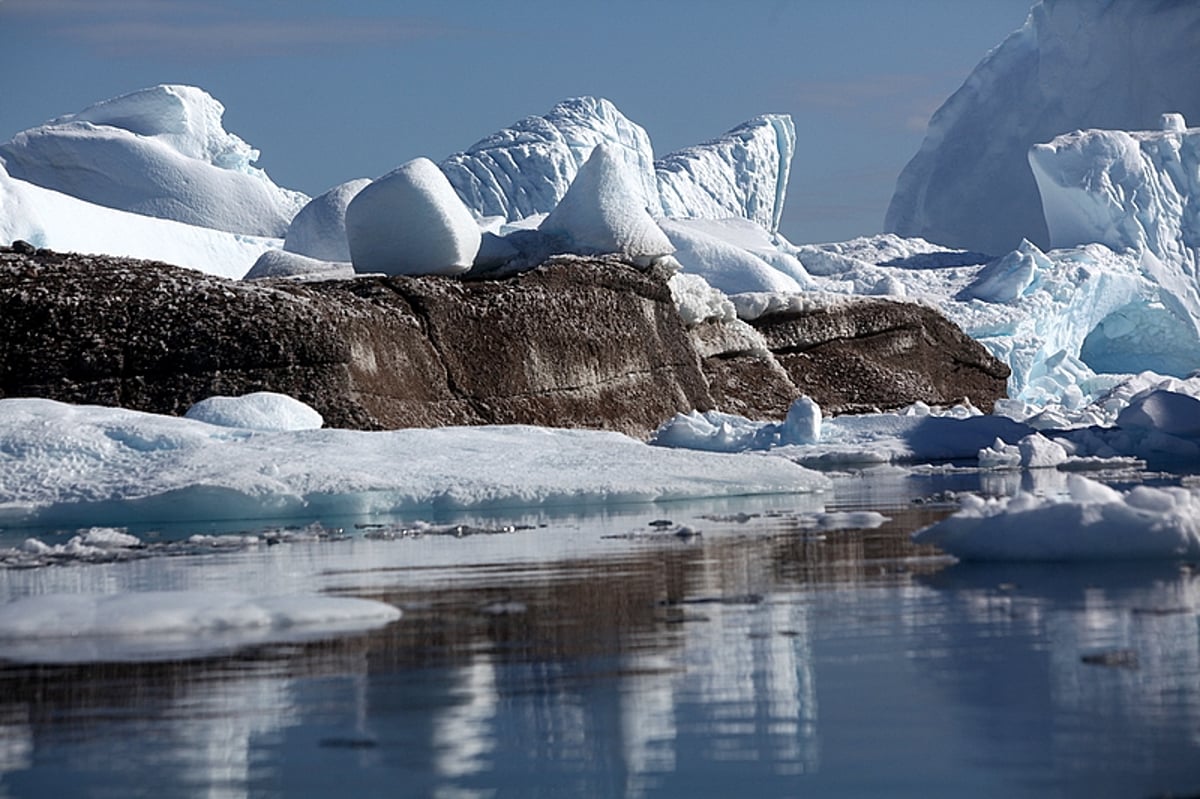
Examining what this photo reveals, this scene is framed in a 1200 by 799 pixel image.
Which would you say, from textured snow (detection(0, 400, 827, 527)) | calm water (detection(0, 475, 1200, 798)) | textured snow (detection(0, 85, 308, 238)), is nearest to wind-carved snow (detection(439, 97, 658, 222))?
textured snow (detection(0, 85, 308, 238))

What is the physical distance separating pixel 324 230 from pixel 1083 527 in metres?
22.9

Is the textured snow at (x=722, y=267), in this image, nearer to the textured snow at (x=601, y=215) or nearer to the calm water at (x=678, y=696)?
the textured snow at (x=601, y=215)

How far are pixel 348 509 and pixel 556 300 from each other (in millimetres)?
10014

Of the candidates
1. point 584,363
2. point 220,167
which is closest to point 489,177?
point 220,167

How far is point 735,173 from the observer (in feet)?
149

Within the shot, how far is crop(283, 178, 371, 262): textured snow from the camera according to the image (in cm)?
2639

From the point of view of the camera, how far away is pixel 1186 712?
7.54ft

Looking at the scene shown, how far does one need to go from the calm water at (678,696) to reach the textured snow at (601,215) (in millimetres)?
15749

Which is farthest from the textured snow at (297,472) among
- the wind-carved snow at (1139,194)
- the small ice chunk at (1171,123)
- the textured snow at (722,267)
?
the small ice chunk at (1171,123)

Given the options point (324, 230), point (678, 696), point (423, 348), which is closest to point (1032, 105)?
point (324, 230)

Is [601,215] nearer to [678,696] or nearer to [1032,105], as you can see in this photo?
[678,696]

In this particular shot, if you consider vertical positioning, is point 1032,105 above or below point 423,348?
above

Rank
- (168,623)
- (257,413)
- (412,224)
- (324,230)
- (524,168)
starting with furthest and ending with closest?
1. (524,168)
2. (324,230)
3. (412,224)
4. (257,413)
5. (168,623)

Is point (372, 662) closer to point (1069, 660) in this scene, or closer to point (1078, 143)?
point (1069, 660)
